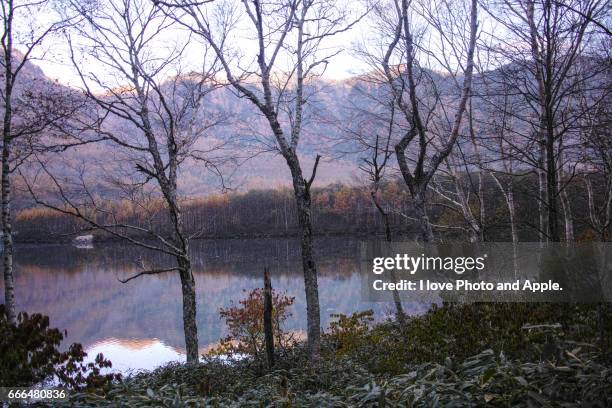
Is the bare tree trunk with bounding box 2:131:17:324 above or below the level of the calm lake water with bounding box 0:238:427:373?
above

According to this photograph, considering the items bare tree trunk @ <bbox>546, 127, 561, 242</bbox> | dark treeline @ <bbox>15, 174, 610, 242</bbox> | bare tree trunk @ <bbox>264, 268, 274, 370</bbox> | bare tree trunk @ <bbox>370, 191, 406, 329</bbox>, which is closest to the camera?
bare tree trunk @ <bbox>546, 127, 561, 242</bbox>

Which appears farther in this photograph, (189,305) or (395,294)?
(395,294)

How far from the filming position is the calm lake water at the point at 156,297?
20.7 meters

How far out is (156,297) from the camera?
3188cm

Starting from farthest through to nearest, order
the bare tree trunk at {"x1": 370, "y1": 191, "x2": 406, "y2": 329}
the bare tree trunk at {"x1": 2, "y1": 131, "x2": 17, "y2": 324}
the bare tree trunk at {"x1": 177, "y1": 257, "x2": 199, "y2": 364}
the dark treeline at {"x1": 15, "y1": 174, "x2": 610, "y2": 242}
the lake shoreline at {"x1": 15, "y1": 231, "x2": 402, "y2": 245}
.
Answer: the dark treeline at {"x1": 15, "y1": 174, "x2": 610, "y2": 242}, the lake shoreline at {"x1": 15, "y1": 231, "x2": 402, "y2": 245}, the bare tree trunk at {"x1": 370, "y1": 191, "x2": 406, "y2": 329}, the bare tree trunk at {"x1": 177, "y1": 257, "x2": 199, "y2": 364}, the bare tree trunk at {"x1": 2, "y1": 131, "x2": 17, "y2": 324}

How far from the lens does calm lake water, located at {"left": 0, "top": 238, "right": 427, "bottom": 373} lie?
20.7 meters

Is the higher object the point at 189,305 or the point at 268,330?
the point at 189,305

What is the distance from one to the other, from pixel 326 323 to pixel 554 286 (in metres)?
12.7

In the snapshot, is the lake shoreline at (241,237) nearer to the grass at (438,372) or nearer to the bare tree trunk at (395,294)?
the bare tree trunk at (395,294)

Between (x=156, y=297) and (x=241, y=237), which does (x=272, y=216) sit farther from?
(x=156, y=297)

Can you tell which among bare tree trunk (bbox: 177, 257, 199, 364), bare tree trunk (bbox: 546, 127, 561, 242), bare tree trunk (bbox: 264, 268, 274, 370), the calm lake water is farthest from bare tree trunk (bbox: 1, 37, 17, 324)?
bare tree trunk (bbox: 546, 127, 561, 242)

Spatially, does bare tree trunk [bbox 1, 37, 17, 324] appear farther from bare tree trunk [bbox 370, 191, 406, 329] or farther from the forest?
bare tree trunk [bbox 370, 191, 406, 329]

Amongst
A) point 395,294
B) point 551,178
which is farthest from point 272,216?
point 551,178

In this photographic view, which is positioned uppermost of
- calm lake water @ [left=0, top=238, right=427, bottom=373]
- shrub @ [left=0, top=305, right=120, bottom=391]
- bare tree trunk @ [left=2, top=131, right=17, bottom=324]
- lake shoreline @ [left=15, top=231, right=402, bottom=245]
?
bare tree trunk @ [left=2, top=131, right=17, bottom=324]
